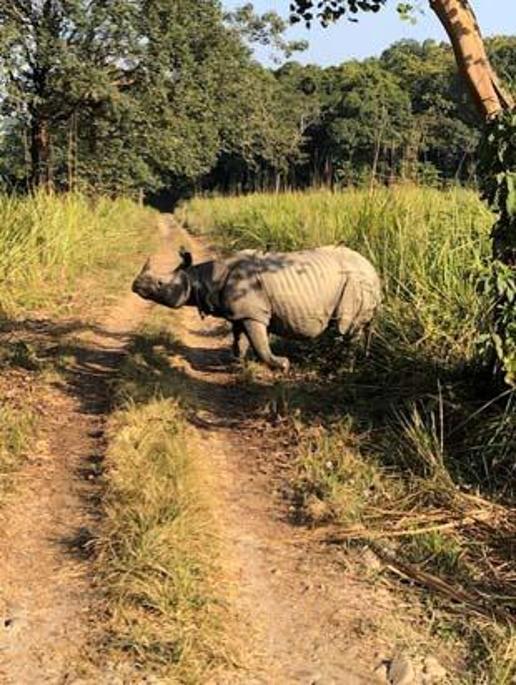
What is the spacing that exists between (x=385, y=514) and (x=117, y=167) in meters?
18.9

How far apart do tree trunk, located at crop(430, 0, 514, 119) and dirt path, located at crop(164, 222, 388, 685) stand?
2.56 meters

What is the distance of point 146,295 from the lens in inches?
290

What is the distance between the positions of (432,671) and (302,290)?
161 inches

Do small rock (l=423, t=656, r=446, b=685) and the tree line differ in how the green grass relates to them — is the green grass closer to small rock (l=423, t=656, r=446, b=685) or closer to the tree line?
small rock (l=423, t=656, r=446, b=685)

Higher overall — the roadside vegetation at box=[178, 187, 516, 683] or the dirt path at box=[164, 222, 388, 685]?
the roadside vegetation at box=[178, 187, 516, 683]

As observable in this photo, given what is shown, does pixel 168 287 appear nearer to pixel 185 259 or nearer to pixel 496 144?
pixel 185 259

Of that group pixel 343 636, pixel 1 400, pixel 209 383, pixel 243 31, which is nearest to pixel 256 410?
pixel 209 383

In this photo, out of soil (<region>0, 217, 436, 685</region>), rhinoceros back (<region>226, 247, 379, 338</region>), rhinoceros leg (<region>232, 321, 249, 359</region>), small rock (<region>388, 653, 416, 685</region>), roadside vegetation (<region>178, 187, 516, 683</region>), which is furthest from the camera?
rhinoceros leg (<region>232, 321, 249, 359</region>)

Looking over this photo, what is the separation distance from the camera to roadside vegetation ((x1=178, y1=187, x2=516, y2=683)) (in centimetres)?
400

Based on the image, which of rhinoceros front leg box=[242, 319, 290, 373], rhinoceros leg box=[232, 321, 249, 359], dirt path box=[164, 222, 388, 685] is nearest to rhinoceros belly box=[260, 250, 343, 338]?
rhinoceros front leg box=[242, 319, 290, 373]

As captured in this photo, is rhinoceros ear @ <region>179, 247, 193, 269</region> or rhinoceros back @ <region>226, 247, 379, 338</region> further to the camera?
rhinoceros ear @ <region>179, 247, 193, 269</region>

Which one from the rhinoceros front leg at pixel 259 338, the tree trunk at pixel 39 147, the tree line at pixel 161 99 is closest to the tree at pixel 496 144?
the rhinoceros front leg at pixel 259 338

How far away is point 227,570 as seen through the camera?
4.03 m

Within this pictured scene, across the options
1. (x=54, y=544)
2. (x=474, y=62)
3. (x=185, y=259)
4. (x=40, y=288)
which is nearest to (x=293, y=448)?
(x=54, y=544)
